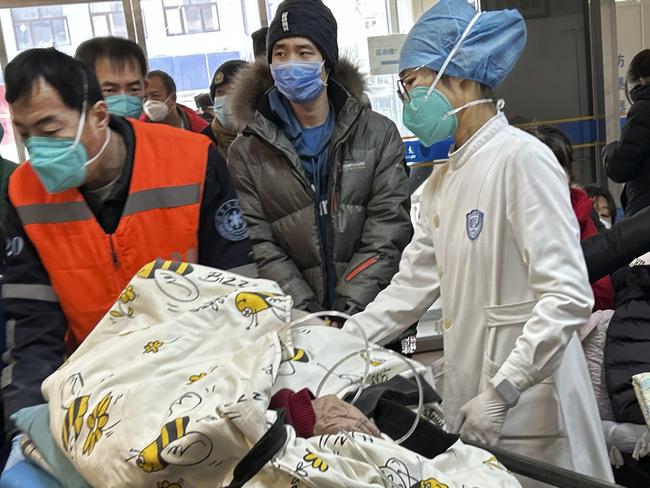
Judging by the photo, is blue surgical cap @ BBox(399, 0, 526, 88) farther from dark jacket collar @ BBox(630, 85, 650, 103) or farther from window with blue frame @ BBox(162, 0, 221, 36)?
window with blue frame @ BBox(162, 0, 221, 36)

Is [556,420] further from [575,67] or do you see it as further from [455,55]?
[575,67]

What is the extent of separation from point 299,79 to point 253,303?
1.27 metres

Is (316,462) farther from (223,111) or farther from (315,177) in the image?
(223,111)

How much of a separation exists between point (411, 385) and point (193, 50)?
13.9 feet

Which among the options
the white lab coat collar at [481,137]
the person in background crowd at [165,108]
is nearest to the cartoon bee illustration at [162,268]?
the white lab coat collar at [481,137]

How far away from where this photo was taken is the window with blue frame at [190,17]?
5.15m

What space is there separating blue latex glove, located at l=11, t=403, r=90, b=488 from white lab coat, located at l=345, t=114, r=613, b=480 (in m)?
0.66

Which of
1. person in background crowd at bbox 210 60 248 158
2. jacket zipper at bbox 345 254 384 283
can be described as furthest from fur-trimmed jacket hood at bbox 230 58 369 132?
jacket zipper at bbox 345 254 384 283

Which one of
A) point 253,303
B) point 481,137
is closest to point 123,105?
point 481,137

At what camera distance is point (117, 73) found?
8.95ft

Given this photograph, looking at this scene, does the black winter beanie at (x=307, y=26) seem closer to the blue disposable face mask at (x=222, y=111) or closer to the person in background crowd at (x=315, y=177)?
the person in background crowd at (x=315, y=177)

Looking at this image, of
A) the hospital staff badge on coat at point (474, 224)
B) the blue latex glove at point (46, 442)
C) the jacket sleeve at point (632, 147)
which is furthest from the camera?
the jacket sleeve at point (632, 147)

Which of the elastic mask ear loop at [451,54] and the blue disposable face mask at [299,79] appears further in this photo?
the blue disposable face mask at [299,79]

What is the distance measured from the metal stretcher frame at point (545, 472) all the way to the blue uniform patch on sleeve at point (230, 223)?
84cm
